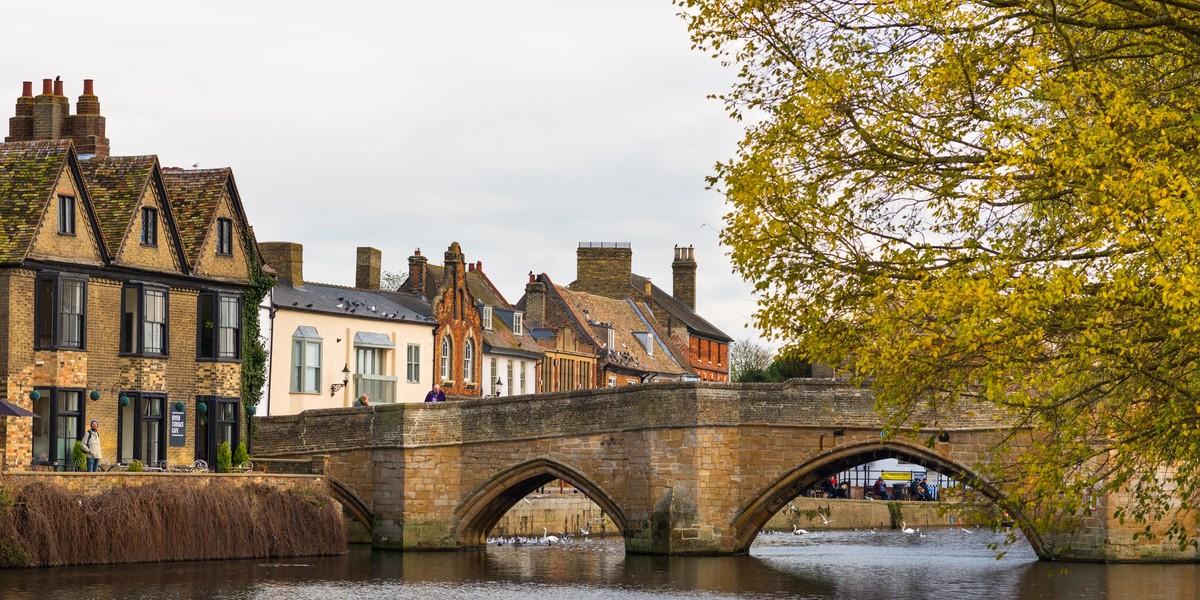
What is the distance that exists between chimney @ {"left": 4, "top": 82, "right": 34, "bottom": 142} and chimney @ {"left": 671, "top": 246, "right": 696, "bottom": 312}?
44503 mm

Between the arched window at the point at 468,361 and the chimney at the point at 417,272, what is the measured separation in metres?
2.30

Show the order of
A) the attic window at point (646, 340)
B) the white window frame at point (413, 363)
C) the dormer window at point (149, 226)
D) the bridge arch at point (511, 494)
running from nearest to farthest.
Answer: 1. the bridge arch at point (511, 494)
2. the dormer window at point (149, 226)
3. the white window frame at point (413, 363)
4. the attic window at point (646, 340)

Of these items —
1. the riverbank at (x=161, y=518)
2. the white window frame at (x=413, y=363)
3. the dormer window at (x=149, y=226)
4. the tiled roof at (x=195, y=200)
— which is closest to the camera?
the riverbank at (x=161, y=518)

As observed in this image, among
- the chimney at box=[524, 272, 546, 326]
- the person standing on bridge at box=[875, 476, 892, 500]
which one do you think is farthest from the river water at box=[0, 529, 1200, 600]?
the chimney at box=[524, 272, 546, 326]

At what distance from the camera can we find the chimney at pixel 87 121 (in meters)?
40.0

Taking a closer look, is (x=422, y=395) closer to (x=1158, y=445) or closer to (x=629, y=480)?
(x=629, y=480)

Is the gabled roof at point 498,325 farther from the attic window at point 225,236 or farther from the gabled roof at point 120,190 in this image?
the gabled roof at point 120,190

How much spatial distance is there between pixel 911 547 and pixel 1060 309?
106ft

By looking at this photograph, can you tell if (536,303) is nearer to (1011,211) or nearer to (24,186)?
(24,186)

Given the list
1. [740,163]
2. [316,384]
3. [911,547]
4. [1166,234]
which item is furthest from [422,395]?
[1166,234]

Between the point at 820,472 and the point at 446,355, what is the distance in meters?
19.6

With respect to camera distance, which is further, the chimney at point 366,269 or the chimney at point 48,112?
the chimney at point 366,269

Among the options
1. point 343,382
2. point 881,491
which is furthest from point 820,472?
point 881,491

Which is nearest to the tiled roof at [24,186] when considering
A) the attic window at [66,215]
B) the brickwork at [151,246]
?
the attic window at [66,215]
